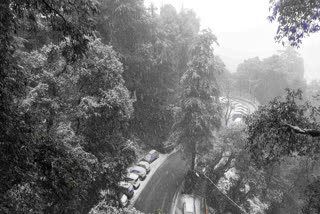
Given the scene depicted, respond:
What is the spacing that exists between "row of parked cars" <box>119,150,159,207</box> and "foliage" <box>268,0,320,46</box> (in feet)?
50.4

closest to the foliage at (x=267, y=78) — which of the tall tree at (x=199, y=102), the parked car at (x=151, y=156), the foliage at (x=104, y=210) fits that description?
the tall tree at (x=199, y=102)

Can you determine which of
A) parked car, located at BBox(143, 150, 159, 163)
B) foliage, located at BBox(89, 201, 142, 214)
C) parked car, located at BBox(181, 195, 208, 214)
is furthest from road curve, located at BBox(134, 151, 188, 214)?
foliage, located at BBox(89, 201, 142, 214)

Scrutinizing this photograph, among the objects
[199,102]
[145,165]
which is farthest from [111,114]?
[145,165]

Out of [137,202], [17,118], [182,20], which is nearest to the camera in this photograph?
[17,118]

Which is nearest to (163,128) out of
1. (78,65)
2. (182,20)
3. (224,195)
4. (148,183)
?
(148,183)

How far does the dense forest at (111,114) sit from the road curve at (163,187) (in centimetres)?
249

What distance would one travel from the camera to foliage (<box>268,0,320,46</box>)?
24.3ft

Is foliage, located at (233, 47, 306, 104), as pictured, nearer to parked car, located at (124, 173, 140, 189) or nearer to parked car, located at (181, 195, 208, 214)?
parked car, located at (181, 195, 208, 214)

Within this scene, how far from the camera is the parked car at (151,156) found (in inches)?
1055

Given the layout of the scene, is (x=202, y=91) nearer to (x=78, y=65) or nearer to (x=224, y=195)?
(x=224, y=195)

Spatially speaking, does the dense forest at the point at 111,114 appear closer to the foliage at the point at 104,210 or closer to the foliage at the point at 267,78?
the foliage at the point at 104,210

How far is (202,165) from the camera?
24141 millimetres

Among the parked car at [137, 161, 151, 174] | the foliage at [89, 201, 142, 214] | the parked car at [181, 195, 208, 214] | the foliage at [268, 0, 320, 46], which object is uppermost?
the foliage at [268, 0, 320, 46]

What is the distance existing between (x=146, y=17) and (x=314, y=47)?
142560 millimetres
